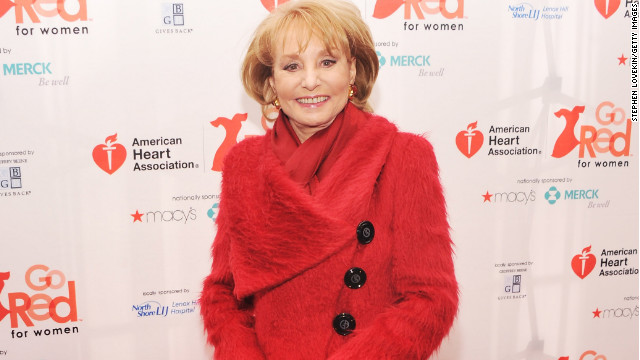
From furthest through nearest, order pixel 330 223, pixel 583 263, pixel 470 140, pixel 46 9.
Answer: pixel 583 263
pixel 470 140
pixel 46 9
pixel 330 223

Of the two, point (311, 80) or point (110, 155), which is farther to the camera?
point (110, 155)

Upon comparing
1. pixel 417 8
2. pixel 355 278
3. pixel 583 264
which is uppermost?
pixel 417 8

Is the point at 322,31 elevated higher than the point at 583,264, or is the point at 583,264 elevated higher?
the point at 322,31

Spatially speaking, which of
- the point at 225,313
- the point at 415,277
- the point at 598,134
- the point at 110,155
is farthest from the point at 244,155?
the point at 598,134

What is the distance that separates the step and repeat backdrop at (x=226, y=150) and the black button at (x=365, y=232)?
1.38 meters

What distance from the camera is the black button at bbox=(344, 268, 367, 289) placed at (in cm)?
119

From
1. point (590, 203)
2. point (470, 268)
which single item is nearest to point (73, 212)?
point (470, 268)

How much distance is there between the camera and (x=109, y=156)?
2.37 metres

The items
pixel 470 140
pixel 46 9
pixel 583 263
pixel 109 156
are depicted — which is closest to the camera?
pixel 46 9

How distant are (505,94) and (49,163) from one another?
223 centimetres

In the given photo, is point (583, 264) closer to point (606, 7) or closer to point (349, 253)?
point (606, 7)

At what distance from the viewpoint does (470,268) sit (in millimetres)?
2670

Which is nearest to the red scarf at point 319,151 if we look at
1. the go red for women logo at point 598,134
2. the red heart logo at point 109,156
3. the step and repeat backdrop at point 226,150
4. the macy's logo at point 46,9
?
the step and repeat backdrop at point 226,150

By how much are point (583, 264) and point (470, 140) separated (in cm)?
97
